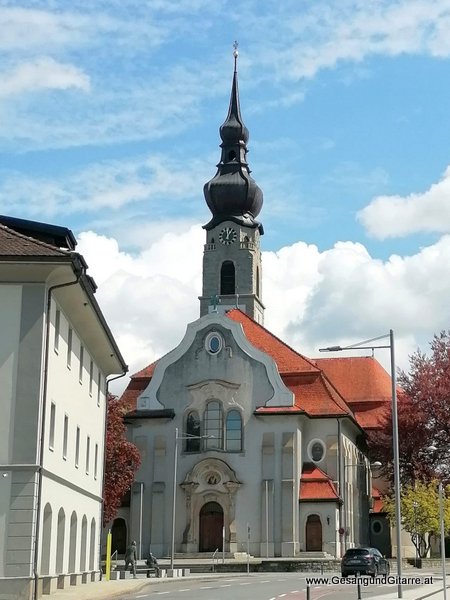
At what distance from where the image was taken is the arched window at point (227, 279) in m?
94.1

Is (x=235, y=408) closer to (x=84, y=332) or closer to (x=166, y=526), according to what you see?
(x=166, y=526)

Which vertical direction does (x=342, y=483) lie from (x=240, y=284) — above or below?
below

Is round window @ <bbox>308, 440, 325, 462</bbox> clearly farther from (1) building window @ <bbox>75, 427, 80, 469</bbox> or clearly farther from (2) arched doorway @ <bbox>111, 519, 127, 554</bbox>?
(1) building window @ <bbox>75, 427, 80, 469</bbox>

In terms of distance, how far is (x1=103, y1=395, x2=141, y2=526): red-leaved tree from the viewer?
179 ft

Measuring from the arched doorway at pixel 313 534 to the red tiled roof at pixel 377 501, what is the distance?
1592 centimetres

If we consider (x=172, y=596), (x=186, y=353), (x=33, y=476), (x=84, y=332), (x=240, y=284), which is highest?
(x=240, y=284)

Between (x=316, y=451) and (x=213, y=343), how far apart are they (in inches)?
402

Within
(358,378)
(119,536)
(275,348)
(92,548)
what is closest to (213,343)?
(275,348)

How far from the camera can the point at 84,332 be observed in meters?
34.9

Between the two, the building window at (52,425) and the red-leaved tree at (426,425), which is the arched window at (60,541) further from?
the red-leaved tree at (426,425)

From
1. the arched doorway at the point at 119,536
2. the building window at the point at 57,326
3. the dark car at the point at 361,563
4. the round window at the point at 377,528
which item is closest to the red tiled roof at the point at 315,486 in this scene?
the arched doorway at the point at 119,536

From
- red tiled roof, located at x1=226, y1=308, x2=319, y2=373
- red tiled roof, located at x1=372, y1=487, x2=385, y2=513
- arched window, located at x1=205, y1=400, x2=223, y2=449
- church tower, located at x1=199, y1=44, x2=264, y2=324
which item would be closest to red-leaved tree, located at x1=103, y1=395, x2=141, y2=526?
arched window, located at x1=205, y1=400, x2=223, y2=449

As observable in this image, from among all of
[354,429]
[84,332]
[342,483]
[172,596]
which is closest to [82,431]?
[84,332]

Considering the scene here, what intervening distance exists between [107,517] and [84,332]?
24.9 metres
